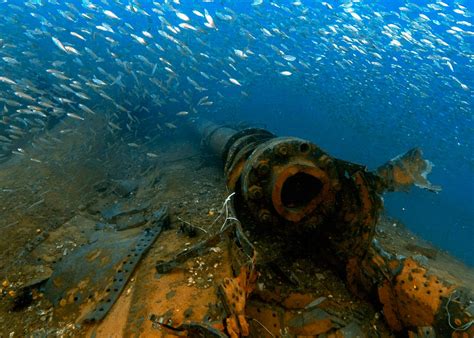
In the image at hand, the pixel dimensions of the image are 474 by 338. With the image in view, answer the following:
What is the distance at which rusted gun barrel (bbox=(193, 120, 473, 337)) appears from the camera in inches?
123

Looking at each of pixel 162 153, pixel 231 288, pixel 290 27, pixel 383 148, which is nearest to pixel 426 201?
pixel 383 148

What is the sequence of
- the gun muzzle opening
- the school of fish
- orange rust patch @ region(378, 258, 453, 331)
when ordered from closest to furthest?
orange rust patch @ region(378, 258, 453, 331), the gun muzzle opening, the school of fish

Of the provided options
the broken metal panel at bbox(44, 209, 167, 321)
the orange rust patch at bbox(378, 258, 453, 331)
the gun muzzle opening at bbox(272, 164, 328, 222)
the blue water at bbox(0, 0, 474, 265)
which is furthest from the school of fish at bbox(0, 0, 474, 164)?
the orange rust patch at bbox(378, 258, 453, 331)

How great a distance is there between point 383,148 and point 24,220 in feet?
141

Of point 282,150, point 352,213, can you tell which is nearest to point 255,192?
point 282,150

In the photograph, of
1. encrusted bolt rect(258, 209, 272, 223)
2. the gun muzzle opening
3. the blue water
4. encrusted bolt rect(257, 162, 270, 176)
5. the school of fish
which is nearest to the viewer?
the gun muzzle opening

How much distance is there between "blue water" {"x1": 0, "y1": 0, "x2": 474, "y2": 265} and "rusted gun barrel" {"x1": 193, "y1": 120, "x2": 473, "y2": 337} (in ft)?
26.4

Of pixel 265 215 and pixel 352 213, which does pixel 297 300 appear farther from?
pixel 352 213

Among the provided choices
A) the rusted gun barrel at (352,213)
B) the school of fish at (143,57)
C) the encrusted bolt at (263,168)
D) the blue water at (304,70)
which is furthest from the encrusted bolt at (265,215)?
the blue water at (304,70)

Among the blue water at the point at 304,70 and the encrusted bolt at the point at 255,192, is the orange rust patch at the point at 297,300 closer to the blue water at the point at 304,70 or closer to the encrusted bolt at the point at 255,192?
the encrusted bolt at the point at 255,192

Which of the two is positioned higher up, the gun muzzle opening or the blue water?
the gun muzzle opening

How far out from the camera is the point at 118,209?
22.0 feet

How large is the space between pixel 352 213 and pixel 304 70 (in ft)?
84.6

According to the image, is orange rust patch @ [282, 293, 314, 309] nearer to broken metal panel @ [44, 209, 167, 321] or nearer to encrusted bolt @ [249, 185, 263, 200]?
encrusted bolt @ [249, 185, 263, 200]
